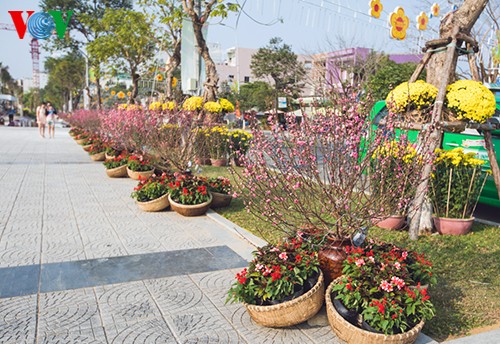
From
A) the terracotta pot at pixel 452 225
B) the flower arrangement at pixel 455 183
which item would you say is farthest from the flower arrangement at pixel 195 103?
the terracotta pot at pixel 452 225

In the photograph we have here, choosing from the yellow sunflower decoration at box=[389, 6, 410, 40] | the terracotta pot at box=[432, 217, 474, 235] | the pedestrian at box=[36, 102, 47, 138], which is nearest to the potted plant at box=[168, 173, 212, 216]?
the terracotta pot at box=[432, 217, 474, 235]

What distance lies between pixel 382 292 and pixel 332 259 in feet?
1.93

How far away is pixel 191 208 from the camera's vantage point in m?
6.87

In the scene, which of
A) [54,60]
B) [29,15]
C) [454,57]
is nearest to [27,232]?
[454,57]

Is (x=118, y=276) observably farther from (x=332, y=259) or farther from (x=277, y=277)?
(x=332, y=259)

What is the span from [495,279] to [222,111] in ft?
33.5

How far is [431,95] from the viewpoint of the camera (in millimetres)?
5684

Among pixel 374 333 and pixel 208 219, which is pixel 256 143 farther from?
pixel 208 219

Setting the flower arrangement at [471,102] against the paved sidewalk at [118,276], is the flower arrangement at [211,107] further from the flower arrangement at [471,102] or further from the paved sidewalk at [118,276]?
the flower arrangement at [471,102]

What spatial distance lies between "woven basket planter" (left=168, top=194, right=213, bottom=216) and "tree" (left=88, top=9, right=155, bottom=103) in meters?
15.1

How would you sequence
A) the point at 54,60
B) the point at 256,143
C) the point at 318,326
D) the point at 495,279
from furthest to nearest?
the point at 54,60, the point at 495,279, the point at 256,143, the point at 318,326

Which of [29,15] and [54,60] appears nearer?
[29,15]

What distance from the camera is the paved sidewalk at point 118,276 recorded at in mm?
3330

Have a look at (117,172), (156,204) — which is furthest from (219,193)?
(117,172)
